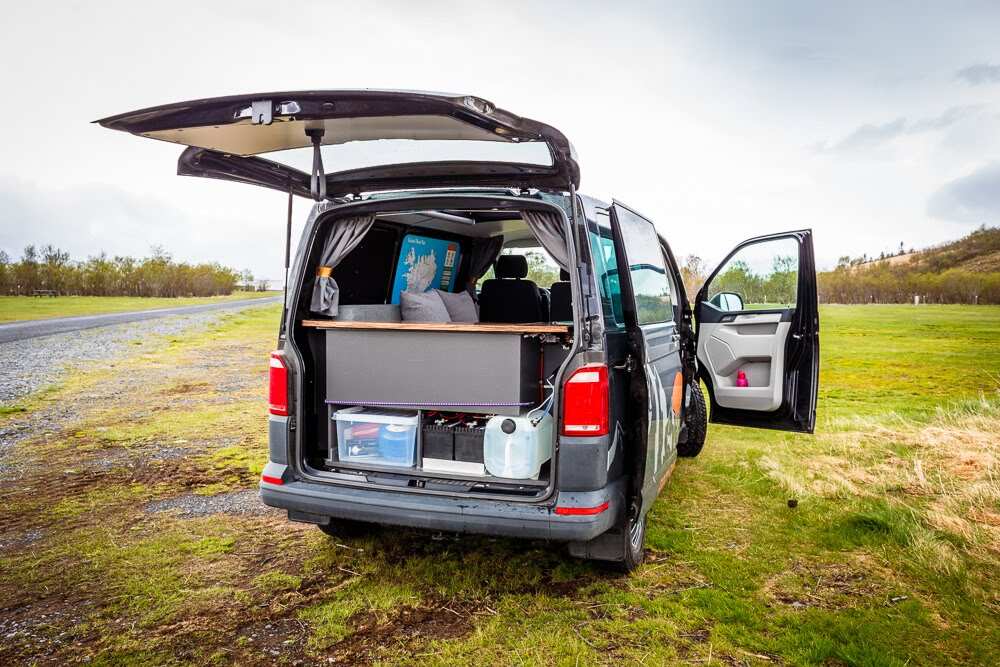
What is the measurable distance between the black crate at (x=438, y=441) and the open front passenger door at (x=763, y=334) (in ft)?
8.87

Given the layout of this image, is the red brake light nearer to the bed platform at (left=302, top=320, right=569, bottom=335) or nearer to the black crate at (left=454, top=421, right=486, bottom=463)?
the black crate at (left=454, top=421, right=486, bottom=463)

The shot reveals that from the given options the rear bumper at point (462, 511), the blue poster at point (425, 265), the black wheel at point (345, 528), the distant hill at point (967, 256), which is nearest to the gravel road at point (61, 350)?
the blue poster at point (425, 265)

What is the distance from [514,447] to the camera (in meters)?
3.19

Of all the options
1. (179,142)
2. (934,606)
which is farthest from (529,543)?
(179,142)

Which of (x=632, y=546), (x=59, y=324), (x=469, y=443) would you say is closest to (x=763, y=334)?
(x=632, y=546)

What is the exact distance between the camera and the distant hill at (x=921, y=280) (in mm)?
25859

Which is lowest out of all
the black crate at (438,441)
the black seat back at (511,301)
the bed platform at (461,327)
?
the black crate at (438,441)

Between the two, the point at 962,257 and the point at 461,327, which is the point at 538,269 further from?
the point at 962,257

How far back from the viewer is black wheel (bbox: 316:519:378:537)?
12.6 ft

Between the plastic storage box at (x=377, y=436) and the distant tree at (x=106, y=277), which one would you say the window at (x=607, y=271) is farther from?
the distant tree at (x=106, y=277)

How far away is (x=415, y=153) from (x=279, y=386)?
139 centimetres

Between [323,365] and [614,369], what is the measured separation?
1.61 metres

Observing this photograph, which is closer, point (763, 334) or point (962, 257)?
point (763, 334)

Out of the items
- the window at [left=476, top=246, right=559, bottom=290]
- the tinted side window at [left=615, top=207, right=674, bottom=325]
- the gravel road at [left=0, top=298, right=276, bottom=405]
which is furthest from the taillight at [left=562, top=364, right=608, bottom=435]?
the gravel road at [left=0, top=298, right=276, bottom=405]
